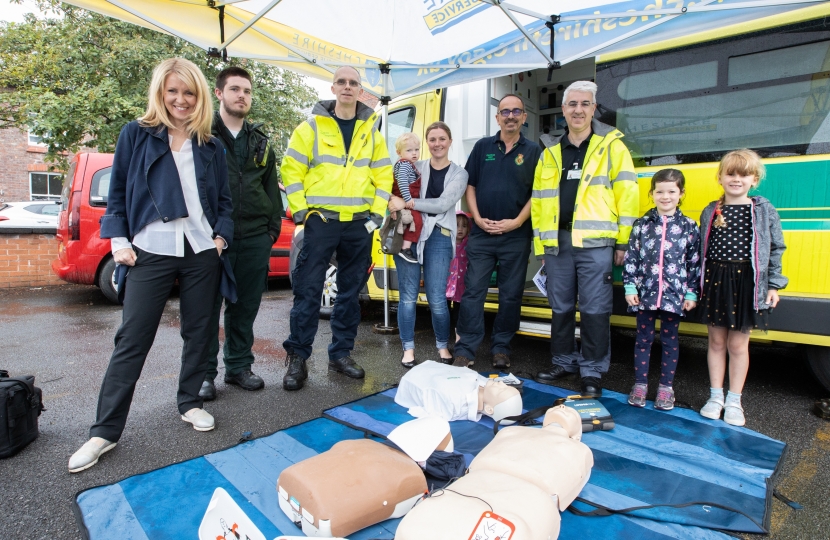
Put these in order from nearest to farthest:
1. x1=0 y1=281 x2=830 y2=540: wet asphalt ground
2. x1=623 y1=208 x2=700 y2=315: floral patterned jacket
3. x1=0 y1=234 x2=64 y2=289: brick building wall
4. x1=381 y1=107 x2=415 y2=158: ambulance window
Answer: x1=0 y1=281 x2=830 y2=540: wet asphalt ground → x1=623 y1=208 x2=700 y2=315: floral patterned jacket → x1=381 y1=107 x2=415 y2=158: ambulance window → x1=0 y1=234 x2=64 y2=289: brick building wall

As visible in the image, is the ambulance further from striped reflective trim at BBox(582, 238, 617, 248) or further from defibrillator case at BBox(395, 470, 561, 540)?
defibrillator case at BBox(395, 470, 561, 540)

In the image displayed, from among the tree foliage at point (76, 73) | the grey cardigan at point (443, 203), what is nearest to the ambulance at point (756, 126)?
the grey cardigan at point (443, 203)

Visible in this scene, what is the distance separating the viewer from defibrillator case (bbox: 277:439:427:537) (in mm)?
1688

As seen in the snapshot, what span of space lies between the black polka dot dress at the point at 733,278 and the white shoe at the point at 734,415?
456mm

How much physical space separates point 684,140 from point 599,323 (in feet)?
4.46

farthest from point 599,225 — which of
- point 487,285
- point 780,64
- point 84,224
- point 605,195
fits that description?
point 84,224

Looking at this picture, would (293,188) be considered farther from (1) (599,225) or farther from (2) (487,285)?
(1) (599,225)

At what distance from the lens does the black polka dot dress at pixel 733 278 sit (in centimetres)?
278

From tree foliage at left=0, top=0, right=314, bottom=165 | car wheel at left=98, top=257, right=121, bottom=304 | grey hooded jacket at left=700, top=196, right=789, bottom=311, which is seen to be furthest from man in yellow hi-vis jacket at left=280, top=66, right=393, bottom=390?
tree foliage at left=0, top=0, right=314, bottom=165

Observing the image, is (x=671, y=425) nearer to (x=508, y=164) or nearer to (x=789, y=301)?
(x=789, y=301)

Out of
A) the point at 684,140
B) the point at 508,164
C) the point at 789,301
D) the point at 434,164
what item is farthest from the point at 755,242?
the point at 434,164

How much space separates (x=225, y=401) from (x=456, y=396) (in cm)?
147

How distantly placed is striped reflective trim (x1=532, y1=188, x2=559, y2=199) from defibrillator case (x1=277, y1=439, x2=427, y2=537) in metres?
2.16

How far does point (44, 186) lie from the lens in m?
17.2
